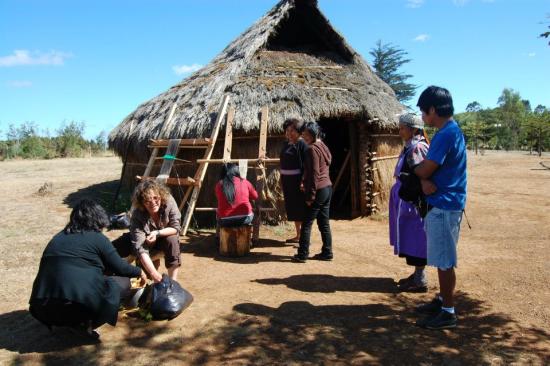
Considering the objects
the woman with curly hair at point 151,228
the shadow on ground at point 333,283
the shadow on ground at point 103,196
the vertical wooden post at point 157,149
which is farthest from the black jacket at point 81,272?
the shadow on ground at point 103,196

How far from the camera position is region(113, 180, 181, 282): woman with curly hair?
368cm

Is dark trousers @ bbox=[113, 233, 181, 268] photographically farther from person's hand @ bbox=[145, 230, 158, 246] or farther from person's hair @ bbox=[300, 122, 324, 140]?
person's hair @ bbox=[300, 122, 324, 140]

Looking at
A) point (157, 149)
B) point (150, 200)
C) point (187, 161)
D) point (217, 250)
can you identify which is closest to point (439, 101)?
point (150, 200)

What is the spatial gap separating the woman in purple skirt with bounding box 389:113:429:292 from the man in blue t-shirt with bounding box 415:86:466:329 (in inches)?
22.6

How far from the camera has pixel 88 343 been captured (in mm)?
3119

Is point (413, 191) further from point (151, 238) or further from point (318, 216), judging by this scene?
point (151, 238)

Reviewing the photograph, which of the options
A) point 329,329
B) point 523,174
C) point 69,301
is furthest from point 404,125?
point 523,174

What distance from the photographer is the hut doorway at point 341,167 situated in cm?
856

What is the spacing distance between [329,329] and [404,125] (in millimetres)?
1922

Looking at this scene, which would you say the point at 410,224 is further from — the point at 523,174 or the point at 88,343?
the point at 523,174

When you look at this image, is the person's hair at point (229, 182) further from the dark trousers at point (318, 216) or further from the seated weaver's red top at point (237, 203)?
the dark trousers at point (318, 216)

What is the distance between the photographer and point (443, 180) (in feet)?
10.1

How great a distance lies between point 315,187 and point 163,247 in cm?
191

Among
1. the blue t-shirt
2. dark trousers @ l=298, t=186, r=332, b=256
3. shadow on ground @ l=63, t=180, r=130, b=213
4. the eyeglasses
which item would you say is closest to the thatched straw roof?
shadow on ground @ l=63, t=180, r=130, b=213
